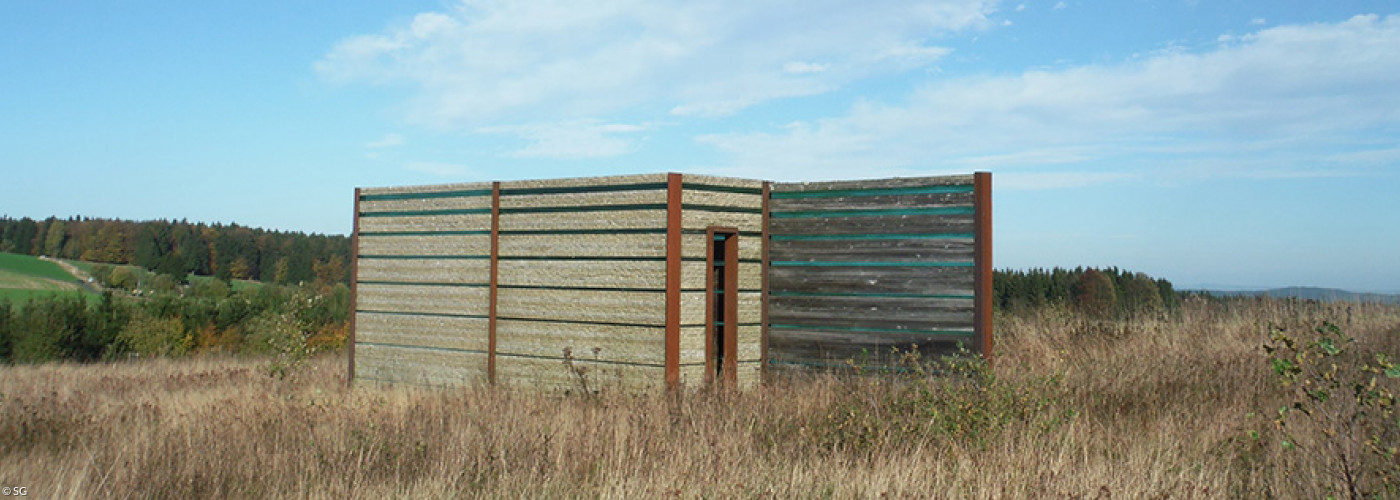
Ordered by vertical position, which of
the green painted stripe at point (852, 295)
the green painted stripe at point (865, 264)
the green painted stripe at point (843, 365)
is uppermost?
the green painted stripe at point (865, 264)

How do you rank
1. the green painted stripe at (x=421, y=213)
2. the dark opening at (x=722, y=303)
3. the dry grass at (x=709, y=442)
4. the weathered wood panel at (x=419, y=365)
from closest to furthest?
the dry grass at (x=709, y=442), the dark opening at (x=722, y=303), the weathered wood panel at (x=419, y=365), the green painted stripe at (x=421, y=213)

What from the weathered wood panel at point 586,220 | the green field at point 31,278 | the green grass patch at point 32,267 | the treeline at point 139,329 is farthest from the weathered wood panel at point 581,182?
the green grass patch at point 32,267

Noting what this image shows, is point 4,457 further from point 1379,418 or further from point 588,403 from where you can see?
point 1379,418

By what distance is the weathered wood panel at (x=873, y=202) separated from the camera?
8.69 metres

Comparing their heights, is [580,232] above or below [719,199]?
below

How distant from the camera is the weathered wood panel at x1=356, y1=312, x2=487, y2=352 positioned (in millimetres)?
9781

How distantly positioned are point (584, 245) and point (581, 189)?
0.55m

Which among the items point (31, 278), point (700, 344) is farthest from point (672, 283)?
point (31, 278)

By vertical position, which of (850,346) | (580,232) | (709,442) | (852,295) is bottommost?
(709,442)

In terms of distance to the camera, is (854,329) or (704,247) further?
(854,329)

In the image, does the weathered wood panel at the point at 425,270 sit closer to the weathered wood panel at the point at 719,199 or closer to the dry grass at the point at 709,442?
the dry grass at the point at 709,442

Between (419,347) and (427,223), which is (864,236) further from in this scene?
(419,347)

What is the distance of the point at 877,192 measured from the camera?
8.95 metres

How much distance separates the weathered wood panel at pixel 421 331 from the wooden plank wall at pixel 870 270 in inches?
124
